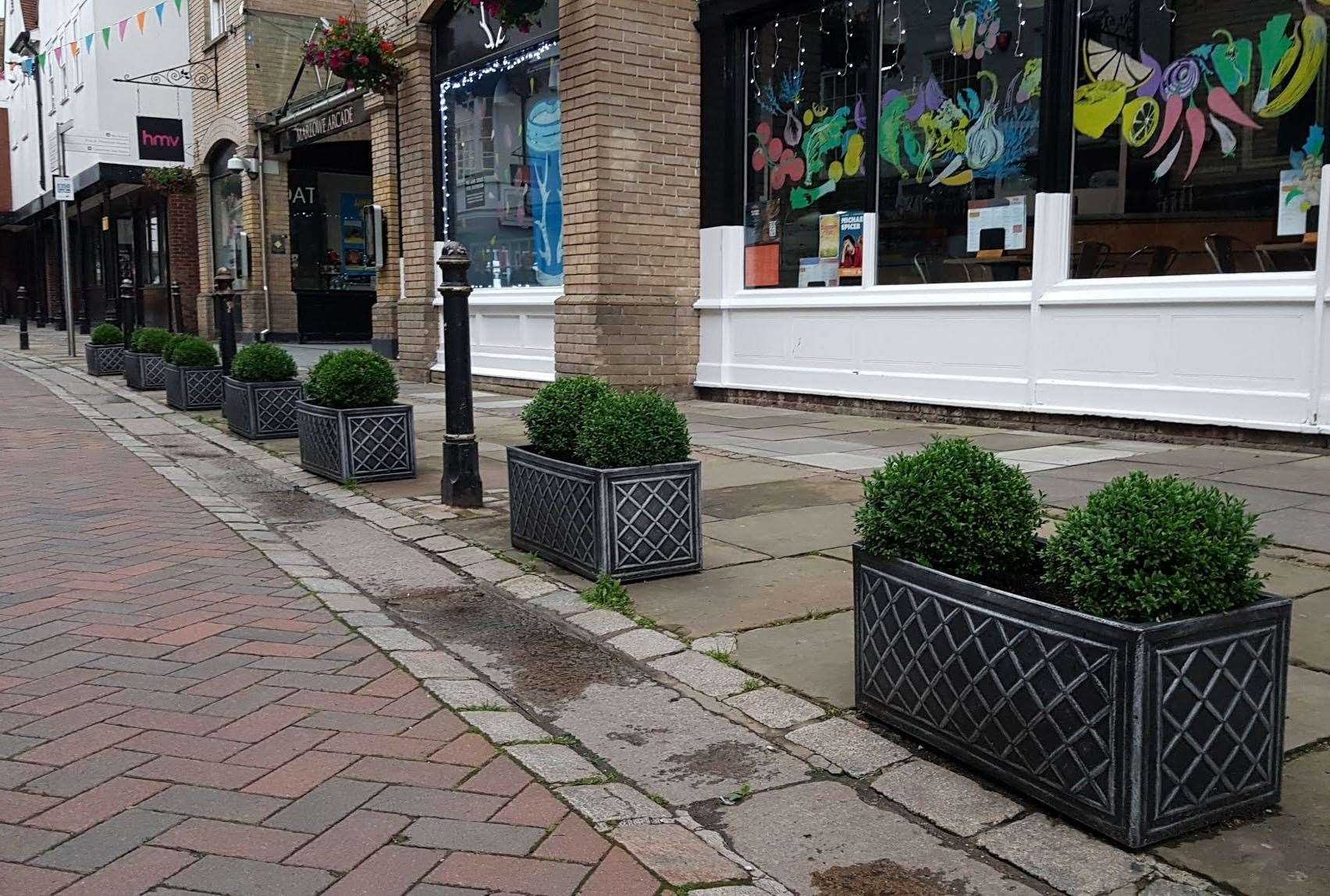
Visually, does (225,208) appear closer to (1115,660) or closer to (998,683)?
(998,683)

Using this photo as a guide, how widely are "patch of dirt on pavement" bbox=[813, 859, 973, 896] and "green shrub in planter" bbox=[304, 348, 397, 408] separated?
548cm

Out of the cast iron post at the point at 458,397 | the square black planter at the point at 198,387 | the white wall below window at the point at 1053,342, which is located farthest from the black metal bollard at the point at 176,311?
the cast iron post at the point at 458,397

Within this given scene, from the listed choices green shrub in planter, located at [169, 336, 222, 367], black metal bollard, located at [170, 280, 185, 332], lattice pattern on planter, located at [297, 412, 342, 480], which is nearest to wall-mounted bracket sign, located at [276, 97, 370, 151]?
green shrub in planter, located at [169, 336, 222, 367]

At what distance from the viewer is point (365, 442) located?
7172 millimetres

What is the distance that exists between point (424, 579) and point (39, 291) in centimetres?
3918

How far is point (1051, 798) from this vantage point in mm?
2596

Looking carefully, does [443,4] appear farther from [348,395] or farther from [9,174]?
[9,174]

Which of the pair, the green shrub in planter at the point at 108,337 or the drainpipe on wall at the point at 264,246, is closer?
the green shrub in planter at the point at 108,337

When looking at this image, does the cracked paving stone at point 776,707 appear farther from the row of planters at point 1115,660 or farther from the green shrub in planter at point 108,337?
the green shrub in planter at point 108,337

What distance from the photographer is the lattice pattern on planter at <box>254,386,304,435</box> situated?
367 inches

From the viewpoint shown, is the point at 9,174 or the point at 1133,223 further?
the point at 9,174

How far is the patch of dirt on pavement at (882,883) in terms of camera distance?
7.70 ft

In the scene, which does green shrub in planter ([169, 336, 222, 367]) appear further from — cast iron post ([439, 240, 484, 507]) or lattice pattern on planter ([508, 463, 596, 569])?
lattice pattern on planter ([508, 463, 596, 569])

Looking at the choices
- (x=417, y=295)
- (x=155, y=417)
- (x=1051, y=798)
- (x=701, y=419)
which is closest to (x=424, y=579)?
(x=1051, y=798)
